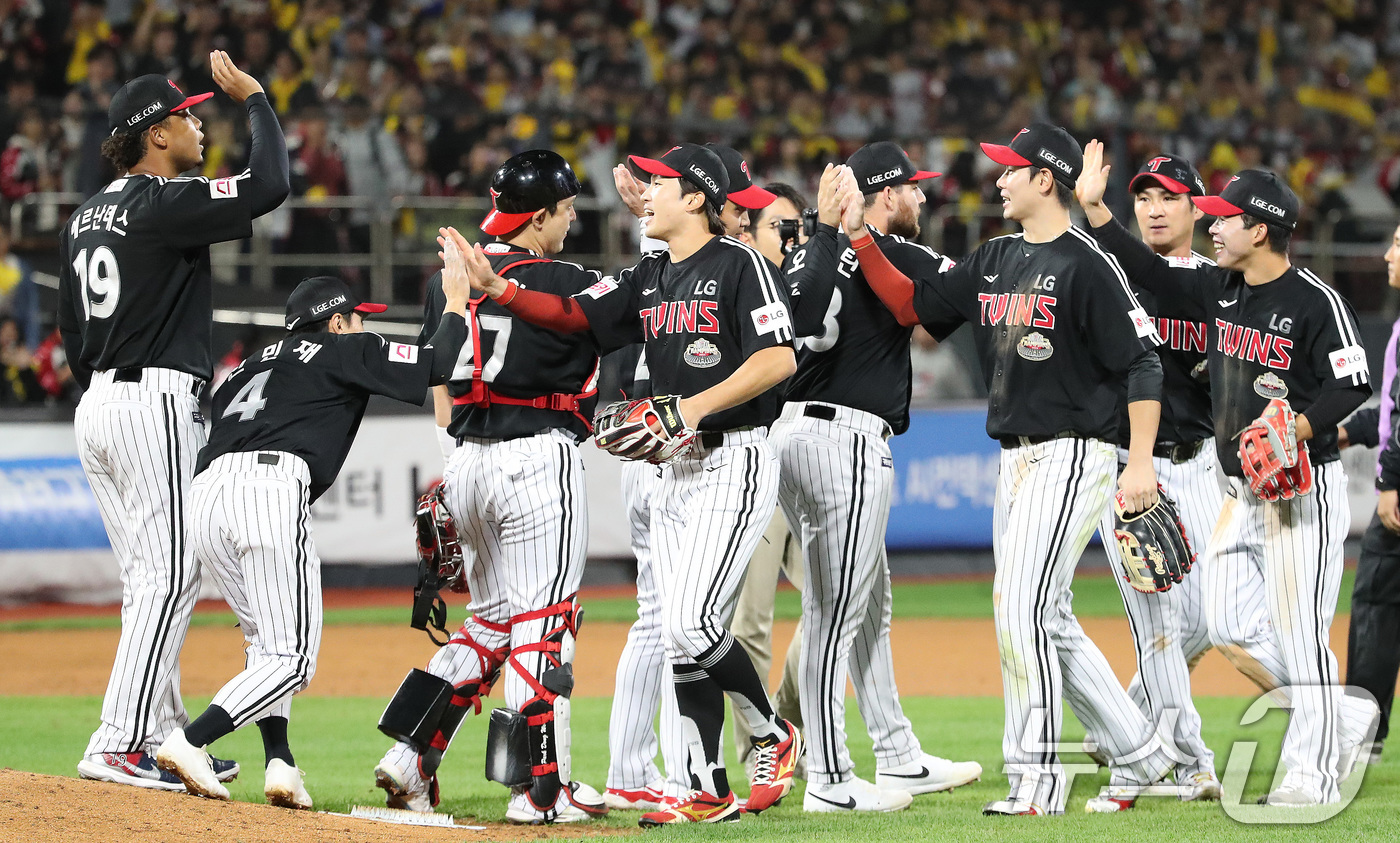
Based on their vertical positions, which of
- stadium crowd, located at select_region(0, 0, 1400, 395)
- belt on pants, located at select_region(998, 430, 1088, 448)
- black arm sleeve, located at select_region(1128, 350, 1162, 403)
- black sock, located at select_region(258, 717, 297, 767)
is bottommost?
black sock, located at select_region(258, 717, 297, 767)

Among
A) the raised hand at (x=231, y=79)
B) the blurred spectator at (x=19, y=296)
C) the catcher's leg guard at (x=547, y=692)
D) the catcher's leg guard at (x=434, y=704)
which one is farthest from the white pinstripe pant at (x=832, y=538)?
the blurred spectator at (x=19, y=296)

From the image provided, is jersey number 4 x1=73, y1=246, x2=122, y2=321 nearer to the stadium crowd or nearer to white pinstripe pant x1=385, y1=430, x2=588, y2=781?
white pinstripe pant x1=385, y1=430, x2=588, y2=781

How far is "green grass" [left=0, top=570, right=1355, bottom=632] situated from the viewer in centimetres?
1177

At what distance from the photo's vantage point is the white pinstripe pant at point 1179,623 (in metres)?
5.62

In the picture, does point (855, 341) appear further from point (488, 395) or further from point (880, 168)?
point (488, 395)

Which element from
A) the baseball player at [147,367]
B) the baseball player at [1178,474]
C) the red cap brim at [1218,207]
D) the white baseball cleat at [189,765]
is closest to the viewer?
the white baseball cleat at [189,765]

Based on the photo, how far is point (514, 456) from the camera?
5.16 metres

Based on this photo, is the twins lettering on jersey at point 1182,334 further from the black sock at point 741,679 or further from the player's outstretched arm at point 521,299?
the player's outstretched arm at point 521,299

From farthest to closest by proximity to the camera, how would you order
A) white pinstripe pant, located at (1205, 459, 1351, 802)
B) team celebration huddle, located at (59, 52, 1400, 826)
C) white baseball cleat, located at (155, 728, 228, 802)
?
1. white pinstripe pant, located at (1205, 459, 1351, 802)
2. team celebration huddle, located at (59, 52, 1400, 826)
3. white baseball cleat, located at (155, 728, 228, 802)

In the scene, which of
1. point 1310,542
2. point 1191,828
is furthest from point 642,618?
point 1310,542

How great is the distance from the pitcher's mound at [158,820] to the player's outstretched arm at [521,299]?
5.63 feet

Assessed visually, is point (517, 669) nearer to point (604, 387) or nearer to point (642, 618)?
point (642, 618)

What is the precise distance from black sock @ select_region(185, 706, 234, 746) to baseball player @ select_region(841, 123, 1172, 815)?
251cm

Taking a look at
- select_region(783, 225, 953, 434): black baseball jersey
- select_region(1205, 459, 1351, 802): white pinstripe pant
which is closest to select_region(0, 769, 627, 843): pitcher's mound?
select_region(783, 225, 953, 434): black baseball jersey
